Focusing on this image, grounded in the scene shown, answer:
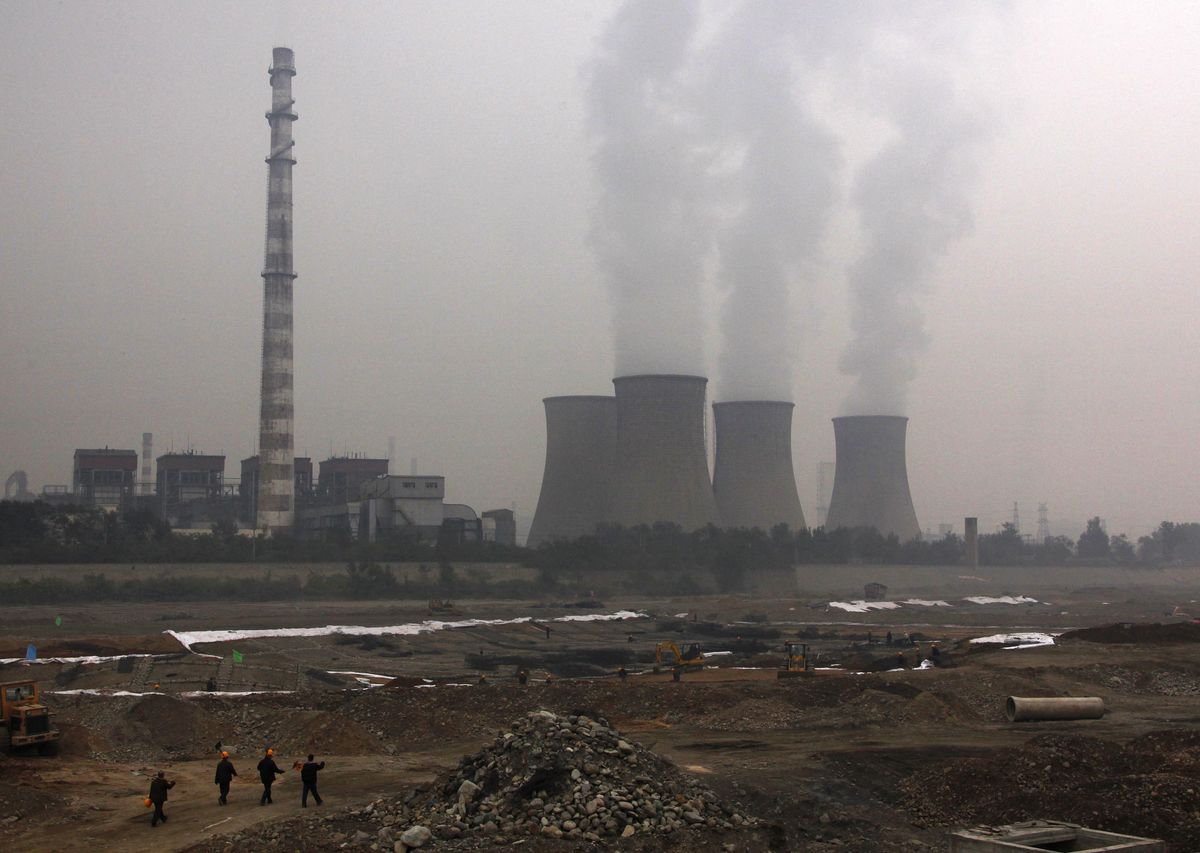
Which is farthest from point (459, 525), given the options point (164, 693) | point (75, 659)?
point (164, 693)

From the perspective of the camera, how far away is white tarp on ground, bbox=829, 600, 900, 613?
4577cm

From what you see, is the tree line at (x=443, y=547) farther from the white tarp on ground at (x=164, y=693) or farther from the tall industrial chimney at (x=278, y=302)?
the white tarp on ground at (x=164, y=693)

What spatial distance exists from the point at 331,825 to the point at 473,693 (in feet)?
23.5

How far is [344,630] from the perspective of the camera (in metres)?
30.8

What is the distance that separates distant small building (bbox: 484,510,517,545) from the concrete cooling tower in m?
15.2

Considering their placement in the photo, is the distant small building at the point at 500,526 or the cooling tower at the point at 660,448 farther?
the distant small building at the point at 500,526

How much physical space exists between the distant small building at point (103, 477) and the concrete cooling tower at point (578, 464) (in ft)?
80.8

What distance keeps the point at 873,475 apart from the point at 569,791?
51.1 m

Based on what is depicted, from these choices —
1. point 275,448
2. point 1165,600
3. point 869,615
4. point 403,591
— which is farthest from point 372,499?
point 1165,600

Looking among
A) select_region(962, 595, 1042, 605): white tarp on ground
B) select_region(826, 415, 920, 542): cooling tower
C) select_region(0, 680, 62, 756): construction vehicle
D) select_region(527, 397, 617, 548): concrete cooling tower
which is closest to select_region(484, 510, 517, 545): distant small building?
select_region(527, 397, 617, 548): concrete cooling tower

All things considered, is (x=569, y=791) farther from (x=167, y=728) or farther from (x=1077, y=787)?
(x=167, y=728)

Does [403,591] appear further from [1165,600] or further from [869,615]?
[1165,600]

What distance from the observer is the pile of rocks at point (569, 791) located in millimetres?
9477

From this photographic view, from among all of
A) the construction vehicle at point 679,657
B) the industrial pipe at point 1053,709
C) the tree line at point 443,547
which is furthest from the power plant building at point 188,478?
the industrial pipe at point 1053,709
